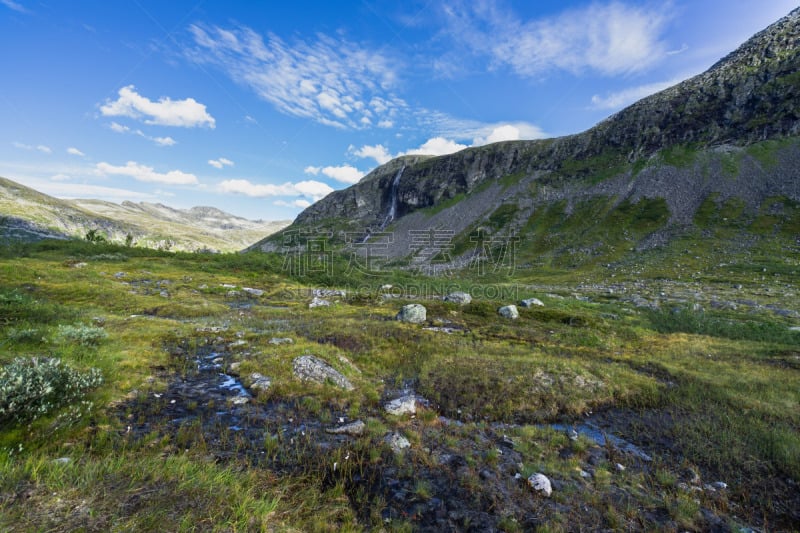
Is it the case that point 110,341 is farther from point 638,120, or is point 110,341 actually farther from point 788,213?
point 638,120

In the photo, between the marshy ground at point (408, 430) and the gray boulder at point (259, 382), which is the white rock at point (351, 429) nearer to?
the marshy ground at point (408, 430)

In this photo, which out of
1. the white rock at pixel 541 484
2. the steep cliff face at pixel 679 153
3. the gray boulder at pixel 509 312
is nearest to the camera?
the white rock at pixel 541 484

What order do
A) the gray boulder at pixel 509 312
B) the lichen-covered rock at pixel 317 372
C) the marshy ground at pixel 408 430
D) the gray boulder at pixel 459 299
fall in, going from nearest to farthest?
the marshy ground at pixel 408 430
the lichen-covered rock at pixel 317 372
the gray boulder at pixel 509 312
the gray boulder at pixel 459 299

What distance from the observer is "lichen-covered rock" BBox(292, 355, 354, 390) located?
43.7ft

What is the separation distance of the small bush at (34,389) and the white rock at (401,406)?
8.93 meters

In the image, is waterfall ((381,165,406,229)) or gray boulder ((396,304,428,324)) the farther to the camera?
waterfall ((381,165,406,229))

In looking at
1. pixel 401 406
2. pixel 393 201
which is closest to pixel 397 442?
pixel 401 406

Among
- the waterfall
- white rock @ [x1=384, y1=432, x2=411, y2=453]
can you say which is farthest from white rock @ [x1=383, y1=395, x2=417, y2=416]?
the waterfall

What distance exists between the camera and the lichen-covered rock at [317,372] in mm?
13305

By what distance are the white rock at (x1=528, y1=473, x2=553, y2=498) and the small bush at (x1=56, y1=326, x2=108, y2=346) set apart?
17.7 metres

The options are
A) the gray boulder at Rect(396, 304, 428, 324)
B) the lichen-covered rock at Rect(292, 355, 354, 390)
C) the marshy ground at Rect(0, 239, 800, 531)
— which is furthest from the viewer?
the gray boulder at Rect(396, 304, 428, 324)

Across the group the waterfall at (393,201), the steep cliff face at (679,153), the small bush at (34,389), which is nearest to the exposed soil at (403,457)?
the small bush at (34,389)

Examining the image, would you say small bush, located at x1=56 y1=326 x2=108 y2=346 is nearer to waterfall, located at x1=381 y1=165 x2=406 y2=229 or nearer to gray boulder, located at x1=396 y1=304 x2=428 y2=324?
gray boulder, located at x1=396 y1=304 x2=428 y2=324

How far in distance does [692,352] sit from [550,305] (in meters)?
16.0
